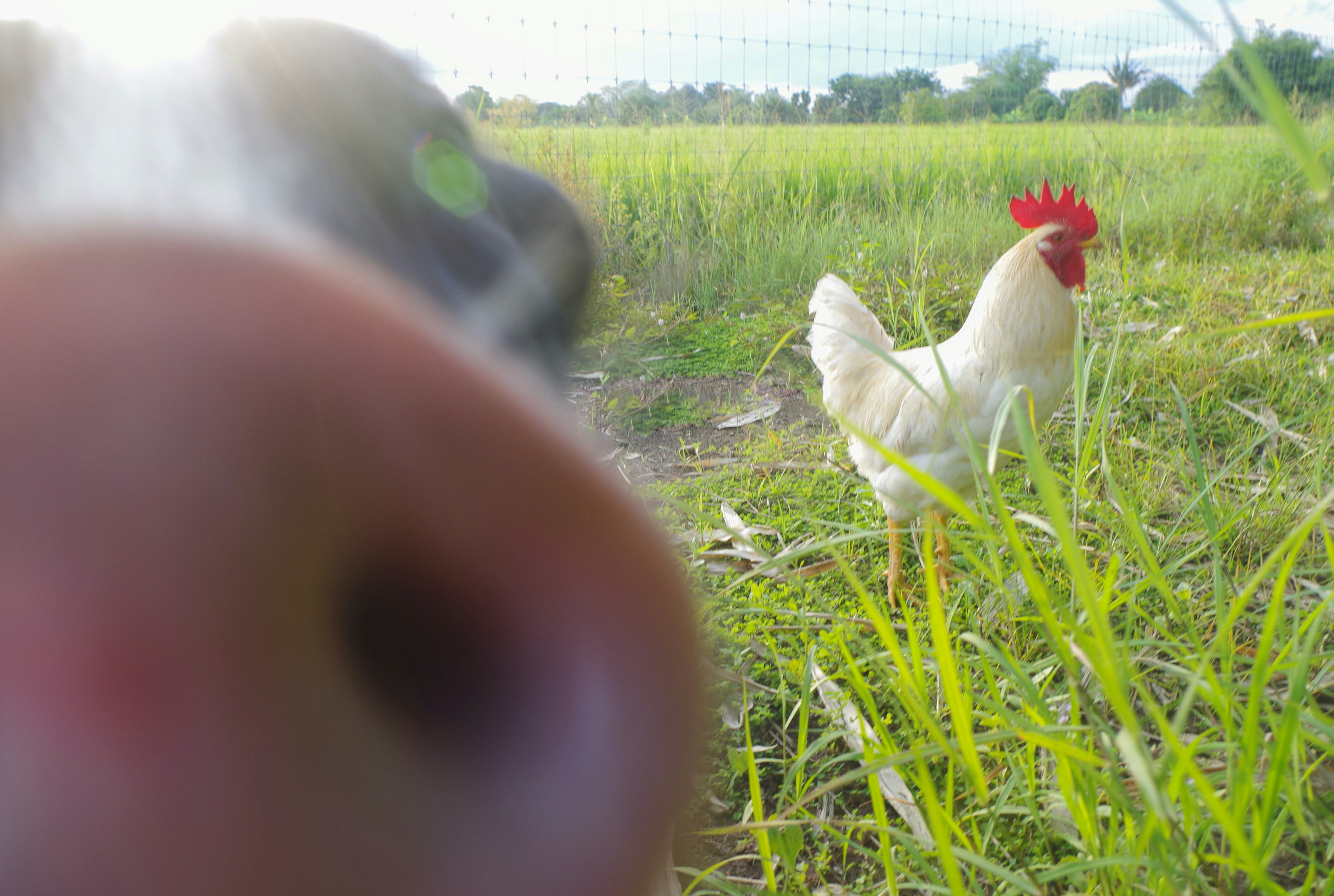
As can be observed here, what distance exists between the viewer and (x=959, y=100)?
6.34 meters

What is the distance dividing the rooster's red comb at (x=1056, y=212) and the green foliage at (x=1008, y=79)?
5479 mm

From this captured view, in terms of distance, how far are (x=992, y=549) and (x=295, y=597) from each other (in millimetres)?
604

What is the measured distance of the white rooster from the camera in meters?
1.66

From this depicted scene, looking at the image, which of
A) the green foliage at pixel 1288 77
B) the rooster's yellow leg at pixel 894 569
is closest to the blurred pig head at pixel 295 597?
the rooster's yellow leg at pixel 894 569

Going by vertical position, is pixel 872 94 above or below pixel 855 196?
above

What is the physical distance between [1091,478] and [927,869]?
59.0 inches

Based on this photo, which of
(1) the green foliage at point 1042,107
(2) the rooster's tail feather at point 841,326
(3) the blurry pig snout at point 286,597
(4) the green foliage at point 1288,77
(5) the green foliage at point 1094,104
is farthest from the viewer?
(4) the green foliage at point 1288,77

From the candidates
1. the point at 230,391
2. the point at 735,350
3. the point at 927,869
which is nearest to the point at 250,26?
the point at 230,391

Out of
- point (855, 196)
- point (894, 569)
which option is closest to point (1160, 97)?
point (855, 196)

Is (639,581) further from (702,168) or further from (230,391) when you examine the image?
(702,168)

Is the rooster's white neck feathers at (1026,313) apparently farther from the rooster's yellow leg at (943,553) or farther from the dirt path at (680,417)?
the dirt path at (680,417)

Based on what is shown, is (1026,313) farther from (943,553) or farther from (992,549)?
(992,549)

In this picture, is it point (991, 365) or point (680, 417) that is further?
point (680, 417)

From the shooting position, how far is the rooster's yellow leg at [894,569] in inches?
65.5
